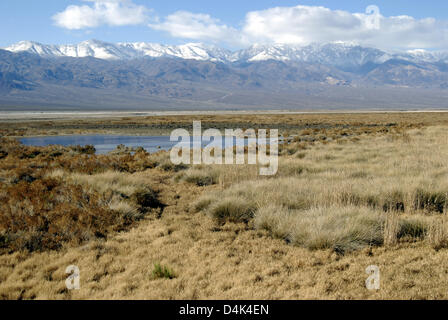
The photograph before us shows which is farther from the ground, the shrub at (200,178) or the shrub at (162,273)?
the shrub at (200,178)

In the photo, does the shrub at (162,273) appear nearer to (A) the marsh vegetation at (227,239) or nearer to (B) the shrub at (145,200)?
(A) the marsh vegetation at (227,239)

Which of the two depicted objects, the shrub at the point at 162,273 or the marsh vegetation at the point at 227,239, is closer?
the marsh vegetation at the point at 227,239

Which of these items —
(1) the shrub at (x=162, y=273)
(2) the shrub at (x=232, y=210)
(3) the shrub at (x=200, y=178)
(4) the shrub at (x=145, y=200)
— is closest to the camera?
(1) the shrub at (x=162, y=273)

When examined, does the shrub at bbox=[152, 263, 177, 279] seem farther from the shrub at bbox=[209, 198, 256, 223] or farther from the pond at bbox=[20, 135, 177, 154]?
the pond at bbox=[20, 135, 177, 154]

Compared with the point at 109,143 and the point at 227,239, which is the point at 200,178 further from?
the point at 109,143

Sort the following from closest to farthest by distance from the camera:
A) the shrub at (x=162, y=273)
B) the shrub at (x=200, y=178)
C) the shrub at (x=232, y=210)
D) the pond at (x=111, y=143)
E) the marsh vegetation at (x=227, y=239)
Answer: the marsh vegetation at (x=227, y=239), the shrub at (x=162, y=273), the shrub at (x=232, y=210), the shrub at (x=200, y=178), the pond at (x=111, y=143)

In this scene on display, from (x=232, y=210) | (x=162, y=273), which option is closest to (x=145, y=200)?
(x=232, y=210)

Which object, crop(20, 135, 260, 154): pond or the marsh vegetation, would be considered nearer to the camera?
the marsh vegetation

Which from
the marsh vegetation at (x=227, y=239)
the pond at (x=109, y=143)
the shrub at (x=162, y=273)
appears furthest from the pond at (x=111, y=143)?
the shrub at (x=162, y=273)

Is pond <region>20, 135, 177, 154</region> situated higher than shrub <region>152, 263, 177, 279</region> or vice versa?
pond <region>20, 135, 177, 154</region>

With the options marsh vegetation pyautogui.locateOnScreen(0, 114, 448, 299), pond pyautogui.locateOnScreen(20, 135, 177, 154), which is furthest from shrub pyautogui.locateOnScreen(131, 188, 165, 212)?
pond pyautogui.locateOnScreen(20, 135, 177, 154)

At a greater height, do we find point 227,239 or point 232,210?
point 232,210

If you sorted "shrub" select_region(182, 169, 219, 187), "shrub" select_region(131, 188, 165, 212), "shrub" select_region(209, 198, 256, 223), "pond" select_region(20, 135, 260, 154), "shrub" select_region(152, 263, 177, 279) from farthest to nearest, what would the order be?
"pond" select_region(20, 135, 260, 154) < "shrub" select_region(182, 169, 219, 187) < "shrub" select_region(131, 188, 165, 212) < "shrub" select_region(209, 198, 256, 223) < "shrub" select_region(152, 263, 177, 279)
